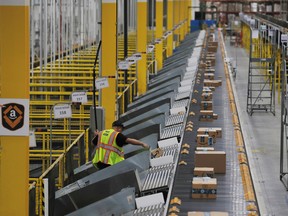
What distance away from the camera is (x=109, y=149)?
11773 mm

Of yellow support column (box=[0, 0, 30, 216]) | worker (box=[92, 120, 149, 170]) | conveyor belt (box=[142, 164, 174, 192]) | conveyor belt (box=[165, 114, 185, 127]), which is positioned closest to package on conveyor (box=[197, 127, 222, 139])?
conveyor belt (box=[142, 164, 174, 192])

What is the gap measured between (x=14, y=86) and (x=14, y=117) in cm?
34

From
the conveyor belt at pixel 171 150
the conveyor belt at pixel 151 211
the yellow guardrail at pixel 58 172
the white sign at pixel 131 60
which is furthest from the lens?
the white sign at pixel 131 60

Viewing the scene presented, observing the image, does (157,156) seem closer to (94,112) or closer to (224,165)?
(224,165)

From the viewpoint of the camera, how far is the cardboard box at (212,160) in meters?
8.53

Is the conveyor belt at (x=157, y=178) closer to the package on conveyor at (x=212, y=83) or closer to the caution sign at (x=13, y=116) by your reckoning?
the caution sign at (x=13, y=116)

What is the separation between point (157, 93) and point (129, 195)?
11635 mm

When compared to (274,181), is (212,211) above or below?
above

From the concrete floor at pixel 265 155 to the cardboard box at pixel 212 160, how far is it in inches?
14.7

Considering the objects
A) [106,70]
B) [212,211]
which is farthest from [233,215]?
[106,70]

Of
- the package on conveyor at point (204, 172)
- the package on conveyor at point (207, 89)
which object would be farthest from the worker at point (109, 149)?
the package on conveyor at point (207, 89)

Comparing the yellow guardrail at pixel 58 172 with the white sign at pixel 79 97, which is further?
the white sign at pixel 79 97

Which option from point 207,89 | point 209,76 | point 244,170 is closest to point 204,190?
point 244,170

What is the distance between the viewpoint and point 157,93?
64.9ft
